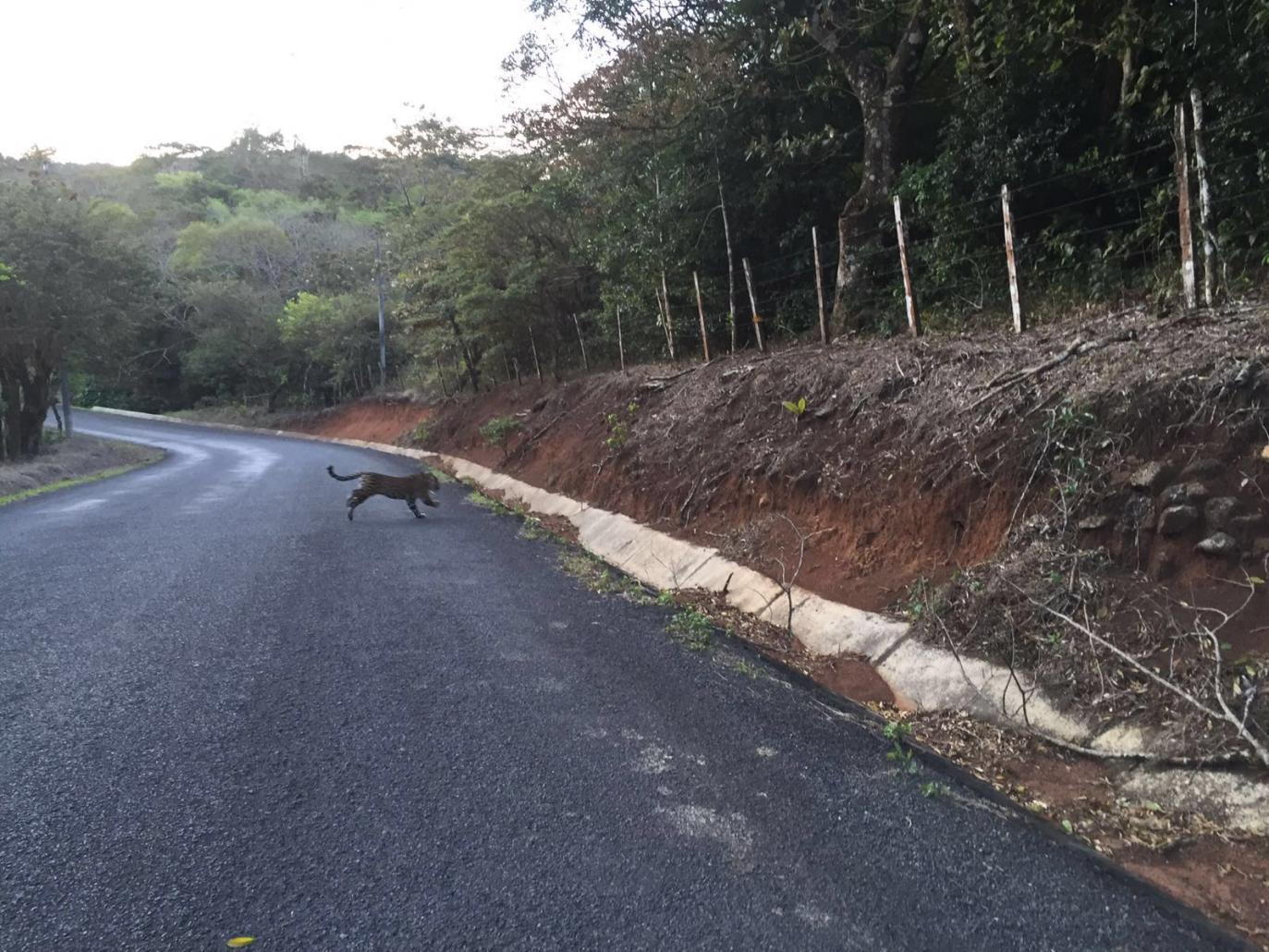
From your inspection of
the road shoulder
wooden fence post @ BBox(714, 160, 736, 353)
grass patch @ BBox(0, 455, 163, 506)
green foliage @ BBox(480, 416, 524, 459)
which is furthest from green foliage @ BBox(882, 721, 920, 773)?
the road shoulder

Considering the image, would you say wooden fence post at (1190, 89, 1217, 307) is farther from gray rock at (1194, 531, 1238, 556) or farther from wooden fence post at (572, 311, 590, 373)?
wooden fence post at (572, 311, 590, 373)

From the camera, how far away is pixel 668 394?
44.8 ft

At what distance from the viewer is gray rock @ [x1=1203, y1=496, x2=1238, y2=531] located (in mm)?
4863

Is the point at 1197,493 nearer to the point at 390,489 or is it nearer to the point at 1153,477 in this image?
the point at 1153,477

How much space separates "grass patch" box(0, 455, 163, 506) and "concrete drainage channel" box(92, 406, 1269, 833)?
39.8 ft

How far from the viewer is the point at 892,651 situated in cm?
579

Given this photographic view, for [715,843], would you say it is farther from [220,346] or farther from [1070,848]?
[220,346]

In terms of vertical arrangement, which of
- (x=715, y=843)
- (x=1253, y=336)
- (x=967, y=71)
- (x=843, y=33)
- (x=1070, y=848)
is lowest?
(x=1070, y=848)

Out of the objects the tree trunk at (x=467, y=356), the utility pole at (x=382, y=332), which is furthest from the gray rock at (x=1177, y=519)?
the utility pole at (x=382, y=332)

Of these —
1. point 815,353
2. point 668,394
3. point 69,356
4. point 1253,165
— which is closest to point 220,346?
point 69,356

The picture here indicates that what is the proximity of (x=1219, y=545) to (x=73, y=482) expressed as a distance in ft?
73.3

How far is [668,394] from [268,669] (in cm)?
897

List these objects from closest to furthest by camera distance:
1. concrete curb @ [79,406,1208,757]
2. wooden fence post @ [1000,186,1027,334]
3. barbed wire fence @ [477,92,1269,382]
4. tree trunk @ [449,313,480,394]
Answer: concrete curb @ [79,406,1208,757] → barbed wire fence @ [477,92,1269,382] → wooden fence post @ [1000,186,1027,334] → tree trunk @ [449,313,480,394]

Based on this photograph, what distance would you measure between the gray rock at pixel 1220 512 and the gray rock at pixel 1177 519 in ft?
0.22
